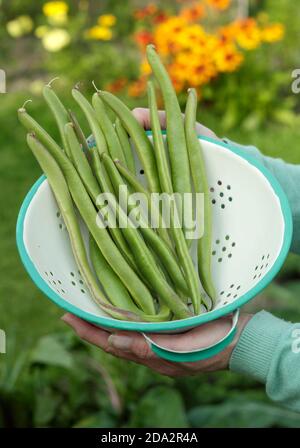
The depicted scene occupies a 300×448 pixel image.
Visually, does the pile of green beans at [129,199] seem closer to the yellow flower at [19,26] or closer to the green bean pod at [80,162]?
the green bean pod at [80,162]

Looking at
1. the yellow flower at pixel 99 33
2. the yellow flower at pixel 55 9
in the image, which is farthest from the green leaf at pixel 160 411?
the yellow flower at pixel 55 9

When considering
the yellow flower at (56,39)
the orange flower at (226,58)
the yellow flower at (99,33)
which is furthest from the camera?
the yellow flower at (56,39)

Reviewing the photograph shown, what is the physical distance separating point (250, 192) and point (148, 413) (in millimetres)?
876

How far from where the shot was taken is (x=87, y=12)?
447cm

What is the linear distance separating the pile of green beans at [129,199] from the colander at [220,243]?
0.04 meters

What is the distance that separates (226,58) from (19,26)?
1489 mm

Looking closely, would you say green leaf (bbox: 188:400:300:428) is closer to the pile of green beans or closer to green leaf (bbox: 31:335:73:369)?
green leaf (bbox: 31:335:73:369)

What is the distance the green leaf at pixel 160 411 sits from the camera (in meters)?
2.12

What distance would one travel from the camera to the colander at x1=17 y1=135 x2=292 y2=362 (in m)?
1.35

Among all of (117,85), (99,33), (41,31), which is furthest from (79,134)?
(41,31)

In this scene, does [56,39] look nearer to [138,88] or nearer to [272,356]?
[138,88]

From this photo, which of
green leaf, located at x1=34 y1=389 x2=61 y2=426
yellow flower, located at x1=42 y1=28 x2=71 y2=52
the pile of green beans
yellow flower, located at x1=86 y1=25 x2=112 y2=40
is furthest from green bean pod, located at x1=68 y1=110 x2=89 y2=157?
yellow flower, located at x1=42 y1=28 x2=71 y2=52

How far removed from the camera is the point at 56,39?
416 centimetres
